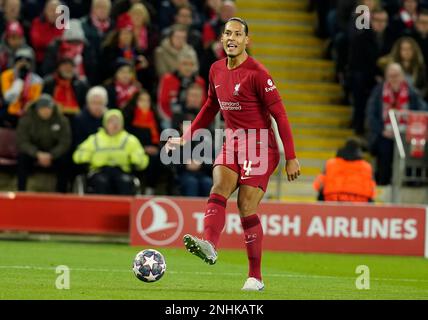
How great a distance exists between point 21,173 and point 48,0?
2.98 m

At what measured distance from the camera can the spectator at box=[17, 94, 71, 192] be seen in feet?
58.7

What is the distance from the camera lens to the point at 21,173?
59.4ft

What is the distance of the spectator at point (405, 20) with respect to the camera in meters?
21.4

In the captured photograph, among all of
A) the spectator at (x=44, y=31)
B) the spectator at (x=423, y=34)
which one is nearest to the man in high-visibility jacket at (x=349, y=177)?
the spectator at (x=423, y=34)

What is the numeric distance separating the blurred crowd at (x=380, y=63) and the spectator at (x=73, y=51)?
4.41 metres

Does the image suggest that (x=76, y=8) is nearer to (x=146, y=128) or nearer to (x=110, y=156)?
(x=146, y=128)

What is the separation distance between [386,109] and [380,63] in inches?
45.7

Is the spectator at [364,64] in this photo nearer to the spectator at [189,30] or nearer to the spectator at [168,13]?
the spectator at [189,30]

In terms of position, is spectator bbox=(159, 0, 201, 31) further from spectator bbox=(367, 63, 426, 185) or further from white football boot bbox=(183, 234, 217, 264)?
white football boot bbox=(183, 234, 217, 264)

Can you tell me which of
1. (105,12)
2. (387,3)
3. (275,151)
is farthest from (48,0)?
(275,151)

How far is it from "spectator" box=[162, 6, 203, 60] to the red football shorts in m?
9.25

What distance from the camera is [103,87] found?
19.0 metres

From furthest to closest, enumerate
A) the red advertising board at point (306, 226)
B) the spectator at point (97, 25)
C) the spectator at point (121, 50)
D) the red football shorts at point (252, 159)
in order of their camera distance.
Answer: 1. the spectator at point (97, 25)
2. the spectator at point (121, 50)
3. the red advertising board at point (306, 226)
4. the red football shorts at point (252, 159)

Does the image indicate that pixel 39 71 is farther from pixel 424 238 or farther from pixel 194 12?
pixel 424 238
